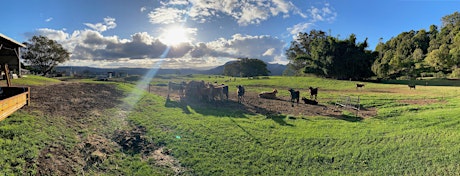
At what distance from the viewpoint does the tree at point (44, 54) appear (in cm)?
5091

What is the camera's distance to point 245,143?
451 inches

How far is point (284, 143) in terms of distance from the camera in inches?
454

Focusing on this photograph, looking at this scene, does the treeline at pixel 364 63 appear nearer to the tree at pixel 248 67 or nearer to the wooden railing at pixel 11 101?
the tree at pixel 248 67

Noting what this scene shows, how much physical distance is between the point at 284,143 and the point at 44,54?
59.1 meters

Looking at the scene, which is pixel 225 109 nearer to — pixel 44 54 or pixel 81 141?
pixel 81 141

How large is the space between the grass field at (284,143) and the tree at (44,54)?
163 feet

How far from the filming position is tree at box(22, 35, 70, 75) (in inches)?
2004

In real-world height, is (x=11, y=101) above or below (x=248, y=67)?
below

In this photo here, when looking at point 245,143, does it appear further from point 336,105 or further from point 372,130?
point 336,105

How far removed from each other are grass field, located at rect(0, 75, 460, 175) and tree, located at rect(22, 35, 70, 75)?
49564 millimetres

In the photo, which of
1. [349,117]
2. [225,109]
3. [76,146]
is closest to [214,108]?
[225,109]

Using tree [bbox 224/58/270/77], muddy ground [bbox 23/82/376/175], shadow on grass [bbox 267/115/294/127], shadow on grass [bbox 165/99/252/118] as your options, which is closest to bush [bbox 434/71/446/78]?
muddy ground [bbox 23/82/376/175]

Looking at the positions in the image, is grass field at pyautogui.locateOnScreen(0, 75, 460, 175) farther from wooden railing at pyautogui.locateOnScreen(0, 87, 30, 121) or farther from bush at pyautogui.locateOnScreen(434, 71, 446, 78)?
bush at pyautogui.locateOnScreen(434, 71, 446, 78)

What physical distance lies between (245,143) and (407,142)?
7208mm
